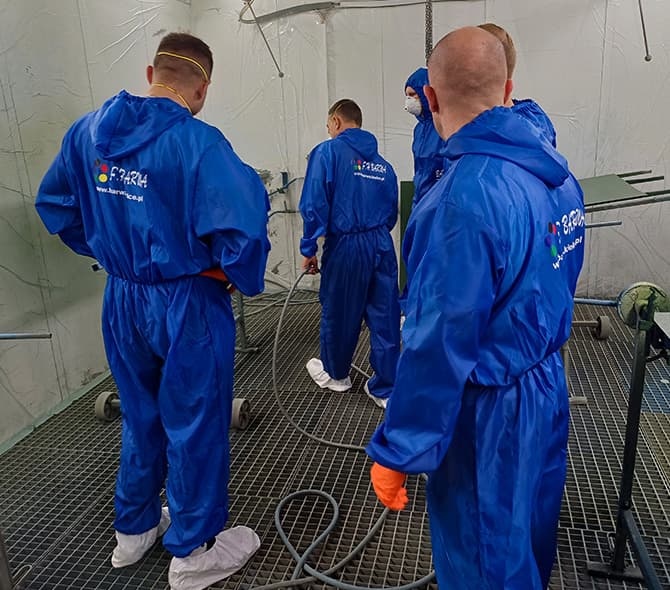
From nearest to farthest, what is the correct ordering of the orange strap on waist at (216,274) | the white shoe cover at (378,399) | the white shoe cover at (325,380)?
the orange strap on waist at (216,274) → the white shoe cover at (378,399) → the white shoe cover at (325,380)

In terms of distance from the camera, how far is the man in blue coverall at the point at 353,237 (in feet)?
8.27

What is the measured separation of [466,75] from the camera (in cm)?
108

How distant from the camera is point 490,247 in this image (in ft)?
3.16

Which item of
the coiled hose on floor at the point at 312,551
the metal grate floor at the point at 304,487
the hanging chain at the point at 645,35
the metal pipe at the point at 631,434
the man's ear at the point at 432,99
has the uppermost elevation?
the hanging chain at the point at 645,35

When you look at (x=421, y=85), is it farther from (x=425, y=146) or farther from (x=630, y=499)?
(x=630, y=499)

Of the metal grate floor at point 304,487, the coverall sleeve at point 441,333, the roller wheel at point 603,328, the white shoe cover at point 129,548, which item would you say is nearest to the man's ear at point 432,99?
the coverall sleeve at point 441,333

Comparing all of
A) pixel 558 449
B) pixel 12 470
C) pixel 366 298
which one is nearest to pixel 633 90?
pixel 366 298

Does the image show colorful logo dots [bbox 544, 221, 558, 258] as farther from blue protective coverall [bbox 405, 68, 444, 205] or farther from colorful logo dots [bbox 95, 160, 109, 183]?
blue protective coverall [bbox 405, 68, 444, 205]

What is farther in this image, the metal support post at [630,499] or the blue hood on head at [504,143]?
the metal support post at [630,499]

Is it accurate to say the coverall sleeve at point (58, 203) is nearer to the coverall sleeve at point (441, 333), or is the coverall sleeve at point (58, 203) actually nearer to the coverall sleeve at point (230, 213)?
the coverall sleeve at point (230, 213)

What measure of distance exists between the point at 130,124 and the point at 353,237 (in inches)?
50.7

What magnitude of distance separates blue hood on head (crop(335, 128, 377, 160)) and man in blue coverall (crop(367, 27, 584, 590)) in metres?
1.39

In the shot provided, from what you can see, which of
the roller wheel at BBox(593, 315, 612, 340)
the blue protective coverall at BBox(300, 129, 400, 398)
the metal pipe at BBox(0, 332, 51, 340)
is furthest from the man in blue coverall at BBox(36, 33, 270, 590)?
the roller wheel at BBox(593, 315, 612, 340)

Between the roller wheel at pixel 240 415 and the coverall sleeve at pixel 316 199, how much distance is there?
75 cm
